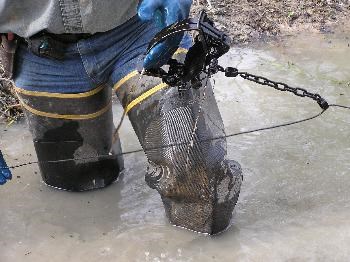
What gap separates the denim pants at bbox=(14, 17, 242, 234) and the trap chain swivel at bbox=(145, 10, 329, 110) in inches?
5.2

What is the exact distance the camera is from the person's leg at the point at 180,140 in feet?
8.30

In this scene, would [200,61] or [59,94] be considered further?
[59,94]

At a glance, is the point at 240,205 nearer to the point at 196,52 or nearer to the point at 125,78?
the point at 125,78

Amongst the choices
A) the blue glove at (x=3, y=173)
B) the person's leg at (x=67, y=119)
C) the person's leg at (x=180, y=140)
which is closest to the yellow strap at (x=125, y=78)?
the person's leg at (x=180, y=140)

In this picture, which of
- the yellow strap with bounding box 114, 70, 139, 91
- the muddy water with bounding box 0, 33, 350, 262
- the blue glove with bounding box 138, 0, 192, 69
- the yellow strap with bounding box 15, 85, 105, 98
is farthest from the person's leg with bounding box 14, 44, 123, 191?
the blue glove with bounding box 138, 0, 192, 69

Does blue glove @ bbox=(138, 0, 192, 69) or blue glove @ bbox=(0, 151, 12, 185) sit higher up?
blue glove @ bbox=(138, 0, 192, 69)

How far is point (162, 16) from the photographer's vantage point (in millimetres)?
2299

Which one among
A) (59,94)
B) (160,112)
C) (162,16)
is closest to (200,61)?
(162,16)

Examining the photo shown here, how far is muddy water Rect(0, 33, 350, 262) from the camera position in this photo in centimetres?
277

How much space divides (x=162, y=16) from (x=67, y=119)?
36.6 inches

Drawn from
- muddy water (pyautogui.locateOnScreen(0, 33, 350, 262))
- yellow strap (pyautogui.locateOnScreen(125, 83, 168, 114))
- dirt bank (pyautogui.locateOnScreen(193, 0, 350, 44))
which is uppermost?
yellow strap (pyautogui.locateOnScreen(125, 83, 168, 114))

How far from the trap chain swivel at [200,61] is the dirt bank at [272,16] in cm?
249

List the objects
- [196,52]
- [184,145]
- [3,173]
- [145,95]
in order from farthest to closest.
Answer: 1. [3,173]
2. [145,95]
3. [184,145]
4. [196,52]

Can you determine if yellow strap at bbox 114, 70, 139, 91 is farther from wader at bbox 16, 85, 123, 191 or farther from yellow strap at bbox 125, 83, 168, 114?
wader at bbox 16, 85, 123, 191
